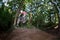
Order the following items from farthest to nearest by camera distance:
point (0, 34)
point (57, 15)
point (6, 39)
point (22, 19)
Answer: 1. point (22, 19)
2. point (57, 15)
3. point (0, 34)
4. point (6, 39)

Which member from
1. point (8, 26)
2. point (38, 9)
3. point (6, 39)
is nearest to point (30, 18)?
point (38, 9)

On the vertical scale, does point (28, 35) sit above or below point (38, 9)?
below

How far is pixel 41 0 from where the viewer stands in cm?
336

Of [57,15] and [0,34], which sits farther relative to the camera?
[57,15]

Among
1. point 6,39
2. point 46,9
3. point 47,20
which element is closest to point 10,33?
point 6,39

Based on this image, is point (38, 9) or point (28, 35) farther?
point (38, 9)

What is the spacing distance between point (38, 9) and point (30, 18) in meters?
0.23

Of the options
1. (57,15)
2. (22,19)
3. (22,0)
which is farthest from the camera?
(22,19)

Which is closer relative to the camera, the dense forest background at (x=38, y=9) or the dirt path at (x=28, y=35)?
the dirt path at (x=28, y=35)

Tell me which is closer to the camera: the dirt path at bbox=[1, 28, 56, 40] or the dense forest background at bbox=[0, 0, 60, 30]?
the dirt path at bbox=[1, 28, 56, 40]

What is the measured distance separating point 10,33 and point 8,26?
0.74 ft

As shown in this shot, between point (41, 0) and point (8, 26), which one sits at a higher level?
point (41, 0)

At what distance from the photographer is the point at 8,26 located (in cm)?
205

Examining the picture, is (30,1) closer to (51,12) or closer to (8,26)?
(51,12)
